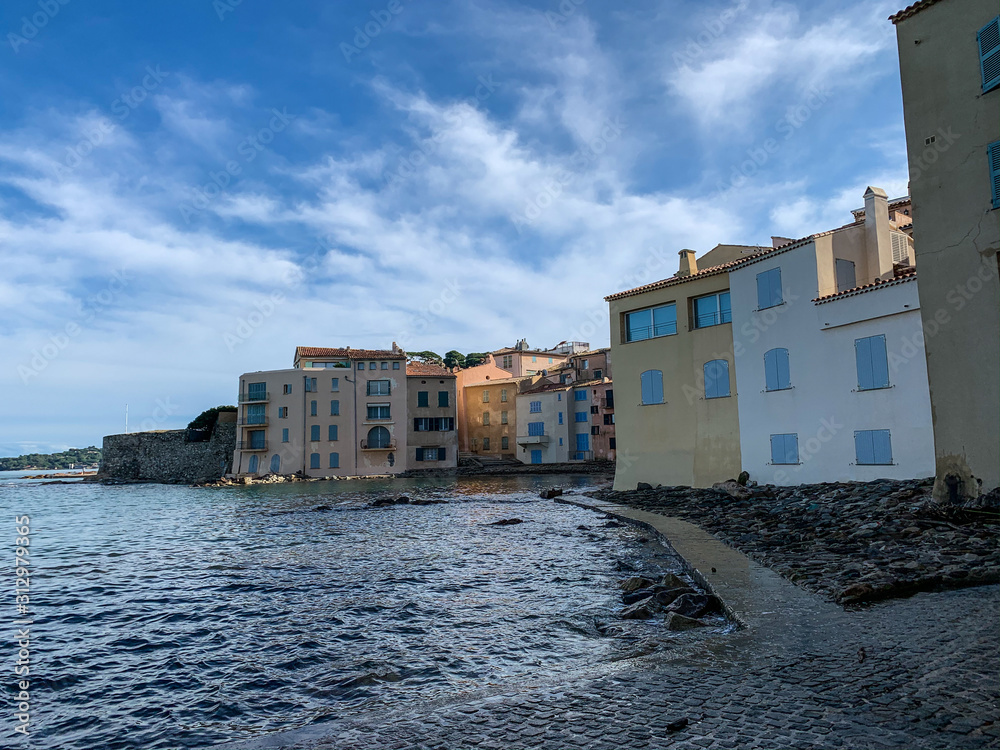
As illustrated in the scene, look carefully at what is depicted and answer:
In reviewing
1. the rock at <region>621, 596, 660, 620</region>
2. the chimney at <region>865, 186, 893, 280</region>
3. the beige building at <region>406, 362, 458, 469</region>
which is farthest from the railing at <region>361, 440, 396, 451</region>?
the rock at <region>621, 596, 660, 620</region>

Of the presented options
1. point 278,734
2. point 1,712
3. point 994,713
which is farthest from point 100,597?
point 994,713

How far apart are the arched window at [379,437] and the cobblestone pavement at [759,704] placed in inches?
2220

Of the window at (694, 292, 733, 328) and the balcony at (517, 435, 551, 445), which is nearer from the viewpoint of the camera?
the window at (694, 292, 733, 328)

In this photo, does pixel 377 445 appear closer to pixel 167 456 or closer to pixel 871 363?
pixel 167 456

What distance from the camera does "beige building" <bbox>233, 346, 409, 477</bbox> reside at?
60.7 m

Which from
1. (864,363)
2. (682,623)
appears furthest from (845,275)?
(682,623)

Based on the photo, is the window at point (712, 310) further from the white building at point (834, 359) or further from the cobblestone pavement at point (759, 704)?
the cobblestone pavement at point (759, 704)

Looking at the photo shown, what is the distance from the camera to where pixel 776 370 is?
2327 centimetres

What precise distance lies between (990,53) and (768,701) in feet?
46.1

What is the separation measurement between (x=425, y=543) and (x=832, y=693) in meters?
14.7

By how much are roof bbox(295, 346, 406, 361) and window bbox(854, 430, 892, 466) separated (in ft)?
156

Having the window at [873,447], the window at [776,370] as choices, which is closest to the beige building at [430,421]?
the window at [776,370]

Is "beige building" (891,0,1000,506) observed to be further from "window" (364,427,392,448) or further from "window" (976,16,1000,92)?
"window" (364,427,392,448)

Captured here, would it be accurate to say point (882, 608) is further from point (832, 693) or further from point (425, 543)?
point (425, 543)
